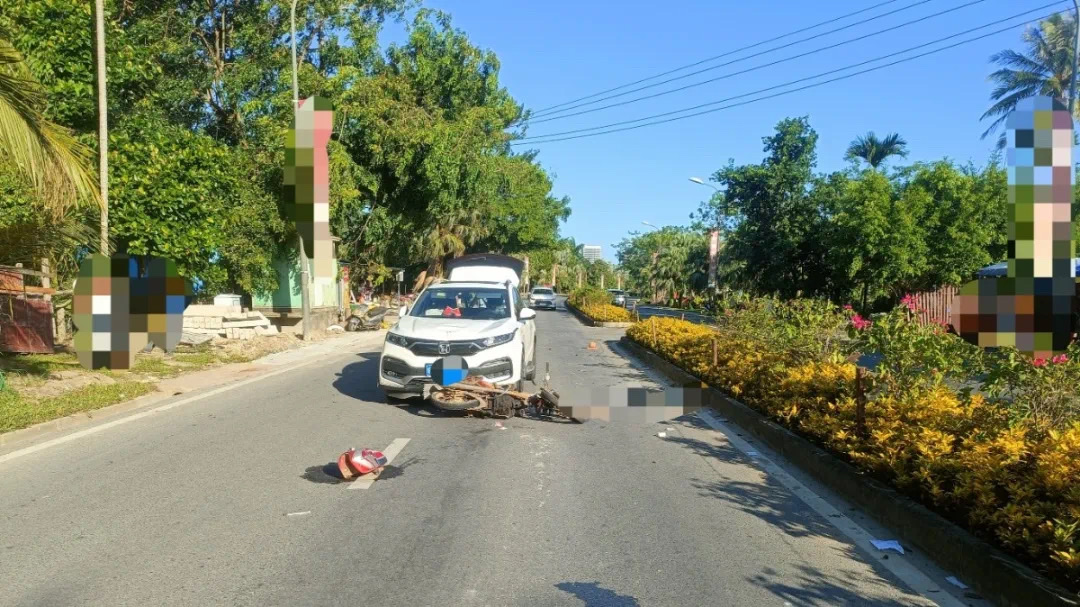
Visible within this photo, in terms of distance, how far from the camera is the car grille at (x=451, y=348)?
10148 millimetres

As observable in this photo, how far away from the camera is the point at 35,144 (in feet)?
27.9

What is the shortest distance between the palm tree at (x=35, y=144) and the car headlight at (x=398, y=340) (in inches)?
150

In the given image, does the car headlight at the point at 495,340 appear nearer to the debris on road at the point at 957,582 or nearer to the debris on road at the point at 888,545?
the debris on road at the point at 888,545

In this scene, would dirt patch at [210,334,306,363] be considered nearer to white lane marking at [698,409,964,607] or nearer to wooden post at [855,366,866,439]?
white lane marking at [698,409,964,607]

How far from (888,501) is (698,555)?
1622 millimetres

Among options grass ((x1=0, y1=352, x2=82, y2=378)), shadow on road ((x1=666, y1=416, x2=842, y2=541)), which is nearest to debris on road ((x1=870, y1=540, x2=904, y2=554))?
shadow on road ((x1=666, y1=416, x2=842, y2=541))

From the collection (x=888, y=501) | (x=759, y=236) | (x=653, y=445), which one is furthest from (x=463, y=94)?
(x=888, y=501)

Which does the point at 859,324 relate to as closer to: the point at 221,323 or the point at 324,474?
the point at 324,474

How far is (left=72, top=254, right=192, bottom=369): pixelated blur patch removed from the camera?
1248 cm

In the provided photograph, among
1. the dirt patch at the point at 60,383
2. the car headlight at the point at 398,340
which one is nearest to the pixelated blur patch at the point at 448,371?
the car headlight at the point at 398,340

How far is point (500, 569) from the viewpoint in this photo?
4.84m

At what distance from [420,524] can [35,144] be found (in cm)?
611

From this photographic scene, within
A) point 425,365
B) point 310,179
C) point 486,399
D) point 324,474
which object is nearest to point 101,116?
point 310,179

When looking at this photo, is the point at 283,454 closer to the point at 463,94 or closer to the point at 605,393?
the point at 605,393
